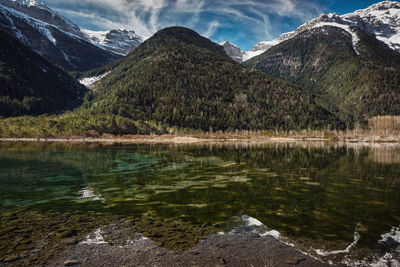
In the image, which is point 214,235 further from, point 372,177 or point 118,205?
point 372,177

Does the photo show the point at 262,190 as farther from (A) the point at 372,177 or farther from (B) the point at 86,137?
(B) the point at 86,137

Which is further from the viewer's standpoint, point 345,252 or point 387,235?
point 387,235

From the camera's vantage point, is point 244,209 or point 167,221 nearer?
point 167,221

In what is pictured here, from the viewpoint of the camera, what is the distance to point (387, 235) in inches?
573

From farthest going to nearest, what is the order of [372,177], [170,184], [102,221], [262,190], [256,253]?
[372,177] → [170,184] → [262,190] → [102,221] → [256,253]

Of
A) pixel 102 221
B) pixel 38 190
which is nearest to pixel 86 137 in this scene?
pixel 38 190

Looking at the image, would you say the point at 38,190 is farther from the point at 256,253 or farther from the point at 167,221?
the point at 256,253

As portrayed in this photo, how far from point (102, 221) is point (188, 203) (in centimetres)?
699

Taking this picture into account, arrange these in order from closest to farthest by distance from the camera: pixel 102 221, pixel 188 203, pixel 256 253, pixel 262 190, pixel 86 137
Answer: pixel 256 253 → pixel 102 221 → pixel 188 203 → pixel 262 190 → pixel 86 137

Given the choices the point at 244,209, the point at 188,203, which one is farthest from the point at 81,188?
the point at 244,209

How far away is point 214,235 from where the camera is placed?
14531 mm

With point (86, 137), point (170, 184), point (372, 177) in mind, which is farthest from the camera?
point (86, 137)

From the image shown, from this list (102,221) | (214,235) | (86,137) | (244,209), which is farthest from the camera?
(86,137)

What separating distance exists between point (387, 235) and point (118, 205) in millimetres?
17090
